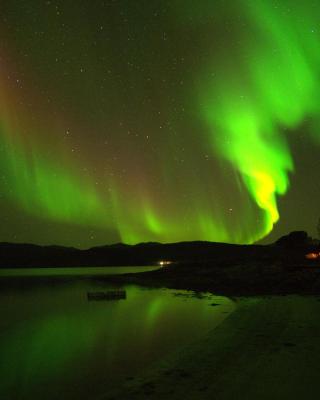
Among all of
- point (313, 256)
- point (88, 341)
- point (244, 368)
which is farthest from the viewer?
point (313, 256)

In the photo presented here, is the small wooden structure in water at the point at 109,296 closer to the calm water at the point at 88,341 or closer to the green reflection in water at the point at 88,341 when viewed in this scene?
the calm water at the point at 88,341

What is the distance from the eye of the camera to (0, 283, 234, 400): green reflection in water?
579 inches

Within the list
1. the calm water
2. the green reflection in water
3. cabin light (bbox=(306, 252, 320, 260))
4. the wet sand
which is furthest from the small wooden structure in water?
cabin light (bbox=(306, 252, 320, 260))

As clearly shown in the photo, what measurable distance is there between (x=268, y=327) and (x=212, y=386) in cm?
991

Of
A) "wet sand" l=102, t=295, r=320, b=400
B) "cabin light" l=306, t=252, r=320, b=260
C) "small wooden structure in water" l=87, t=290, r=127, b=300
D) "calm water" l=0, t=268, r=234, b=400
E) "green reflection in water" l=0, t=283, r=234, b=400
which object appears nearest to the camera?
"wet sand" l=102, t=295, r=320, b=400

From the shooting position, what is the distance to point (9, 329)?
3084 centimetres

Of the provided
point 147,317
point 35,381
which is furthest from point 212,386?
point 147,317

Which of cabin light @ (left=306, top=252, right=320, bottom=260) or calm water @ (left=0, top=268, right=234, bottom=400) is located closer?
calm water @ (left=0, top=268, right=234, bottom=400)

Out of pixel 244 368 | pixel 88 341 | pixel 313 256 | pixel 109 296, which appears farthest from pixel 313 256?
pixel 244 368

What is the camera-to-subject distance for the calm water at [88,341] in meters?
14.6

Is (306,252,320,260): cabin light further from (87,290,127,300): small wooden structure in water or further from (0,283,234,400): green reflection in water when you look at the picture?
(87,290,127,300): small wooden structure in water

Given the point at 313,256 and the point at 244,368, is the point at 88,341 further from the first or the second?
the point at 313,256

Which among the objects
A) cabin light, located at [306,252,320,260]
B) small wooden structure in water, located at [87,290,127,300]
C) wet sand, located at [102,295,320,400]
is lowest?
wet sand, located at [102,295,320,400]

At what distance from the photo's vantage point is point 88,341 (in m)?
23.5
